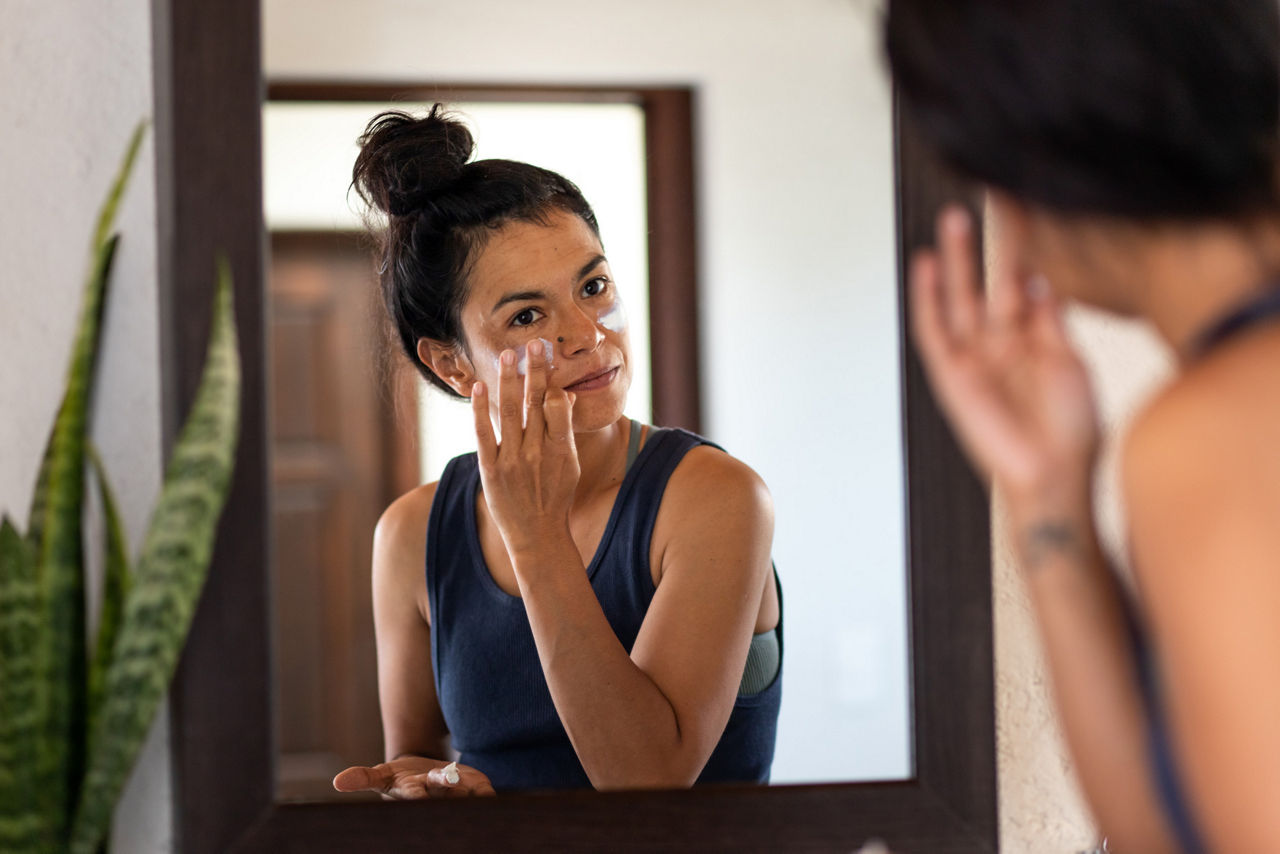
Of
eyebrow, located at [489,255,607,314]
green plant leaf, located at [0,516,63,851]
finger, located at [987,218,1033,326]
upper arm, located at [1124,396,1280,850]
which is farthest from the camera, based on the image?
eyebrow, located at [489,255,607,314]

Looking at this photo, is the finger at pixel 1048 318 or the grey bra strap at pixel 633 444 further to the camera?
the grey bra strap at pixel 633 444

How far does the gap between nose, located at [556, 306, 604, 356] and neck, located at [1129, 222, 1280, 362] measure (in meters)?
0.33

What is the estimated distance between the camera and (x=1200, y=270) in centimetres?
40

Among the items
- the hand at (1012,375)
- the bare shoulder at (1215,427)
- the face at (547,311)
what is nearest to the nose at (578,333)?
the face at (547,311)

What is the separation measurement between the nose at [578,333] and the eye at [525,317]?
2cm

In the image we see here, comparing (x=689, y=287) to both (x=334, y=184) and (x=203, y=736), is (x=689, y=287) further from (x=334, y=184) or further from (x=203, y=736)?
(x=203, y=736)

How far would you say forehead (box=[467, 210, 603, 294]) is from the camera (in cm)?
65

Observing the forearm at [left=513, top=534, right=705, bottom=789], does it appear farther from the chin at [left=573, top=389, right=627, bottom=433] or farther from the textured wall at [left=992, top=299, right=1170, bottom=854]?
the textured wall at [left=992, top=299, right=1170, bottom=854]

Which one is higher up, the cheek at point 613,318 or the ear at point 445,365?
the cheek at point 613,318

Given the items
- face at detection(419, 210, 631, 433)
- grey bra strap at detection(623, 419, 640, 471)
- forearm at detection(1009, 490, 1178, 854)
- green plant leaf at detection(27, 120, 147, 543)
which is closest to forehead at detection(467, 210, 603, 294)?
face at detection(419, 210, 631, 433)

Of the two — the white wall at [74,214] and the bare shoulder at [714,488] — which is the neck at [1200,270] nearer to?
the bare shoulder at [714,488]

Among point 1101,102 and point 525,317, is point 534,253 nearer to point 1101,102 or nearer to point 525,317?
point 525,317

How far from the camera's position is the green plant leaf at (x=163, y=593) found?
0.55 m

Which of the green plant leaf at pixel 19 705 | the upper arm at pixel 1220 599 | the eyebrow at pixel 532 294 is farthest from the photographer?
the eyebrow at pixel 532 294
